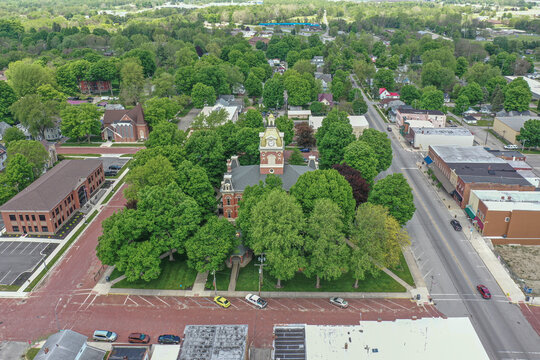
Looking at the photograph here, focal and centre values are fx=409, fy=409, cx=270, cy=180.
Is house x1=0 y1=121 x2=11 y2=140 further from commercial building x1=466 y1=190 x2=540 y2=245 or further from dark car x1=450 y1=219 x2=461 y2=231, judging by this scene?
commercial building x1=466 y1=190 x2=540 y2=245

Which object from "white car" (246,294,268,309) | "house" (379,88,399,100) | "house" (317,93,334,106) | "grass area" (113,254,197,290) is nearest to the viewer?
"white car" (246,294,268,309)

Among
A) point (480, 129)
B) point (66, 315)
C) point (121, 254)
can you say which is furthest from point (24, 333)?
point (480, 129)

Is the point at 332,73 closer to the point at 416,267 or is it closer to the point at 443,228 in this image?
the point at 443,228

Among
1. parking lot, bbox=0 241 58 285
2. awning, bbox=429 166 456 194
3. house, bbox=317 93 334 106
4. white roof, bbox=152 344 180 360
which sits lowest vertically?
parking lot, bbox=0 241 58 285

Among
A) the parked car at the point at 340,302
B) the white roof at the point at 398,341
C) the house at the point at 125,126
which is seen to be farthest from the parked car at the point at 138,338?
the house at the point at 125,126

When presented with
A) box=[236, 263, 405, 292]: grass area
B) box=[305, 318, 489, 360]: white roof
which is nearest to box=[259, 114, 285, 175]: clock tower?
box=[236, 263, 405, 292]: grass area

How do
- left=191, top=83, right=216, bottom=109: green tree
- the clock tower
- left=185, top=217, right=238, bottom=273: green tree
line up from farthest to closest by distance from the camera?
left=191, top=83, right=216, bottom=109: green tree, the clock tower, left=185, top=217, right=238, bottom=273: green tree

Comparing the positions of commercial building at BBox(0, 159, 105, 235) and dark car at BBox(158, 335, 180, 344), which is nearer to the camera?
dark car at BBox(158, 335, 180, 344)
